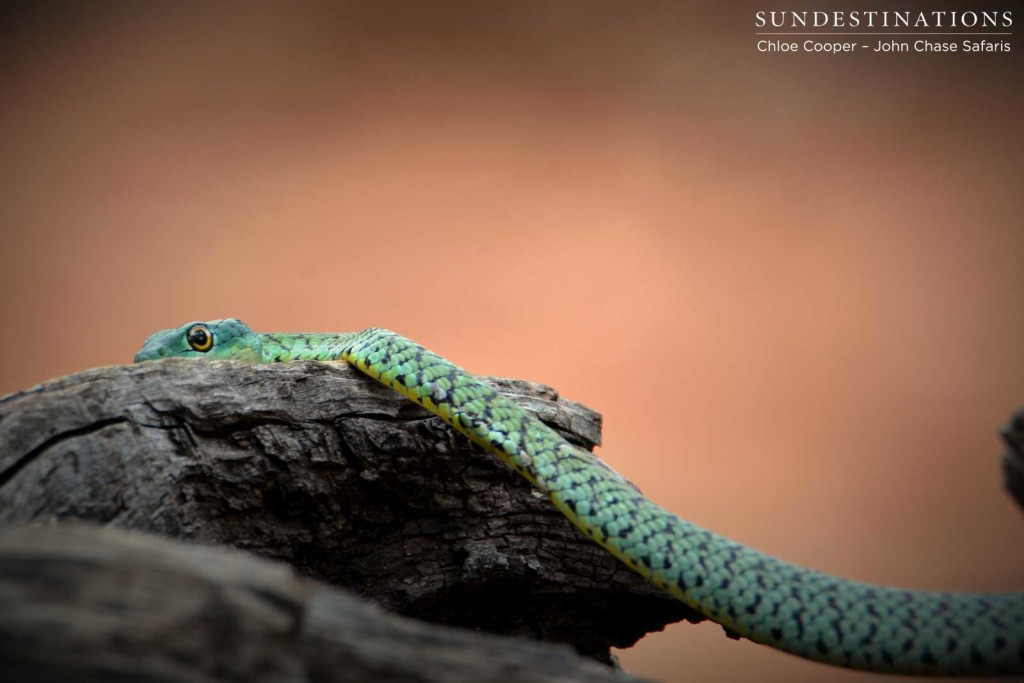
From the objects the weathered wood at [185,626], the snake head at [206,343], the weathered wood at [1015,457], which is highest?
the snake head at [206,343]

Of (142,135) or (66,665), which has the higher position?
(142,135)

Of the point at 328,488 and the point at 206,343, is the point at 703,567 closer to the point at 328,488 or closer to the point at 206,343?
the point at 328,488

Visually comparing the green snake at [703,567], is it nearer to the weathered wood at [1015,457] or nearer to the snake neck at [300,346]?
the snake neck at [300,346]

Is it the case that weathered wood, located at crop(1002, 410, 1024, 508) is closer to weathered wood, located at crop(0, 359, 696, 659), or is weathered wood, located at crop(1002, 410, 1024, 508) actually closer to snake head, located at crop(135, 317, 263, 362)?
weathered wood, located at crop(0, 359, 696, 659)

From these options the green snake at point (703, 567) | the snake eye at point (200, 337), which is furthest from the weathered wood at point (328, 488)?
the snake eye at point (200, 337)

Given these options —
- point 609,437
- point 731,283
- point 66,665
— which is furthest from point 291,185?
point 66,665

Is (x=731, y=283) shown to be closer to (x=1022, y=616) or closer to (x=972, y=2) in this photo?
(x=972, y=2)
